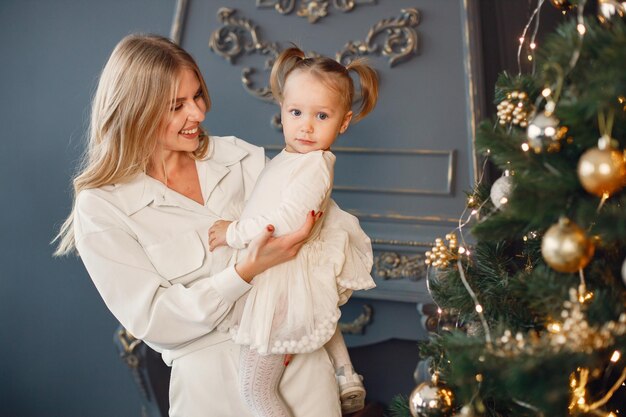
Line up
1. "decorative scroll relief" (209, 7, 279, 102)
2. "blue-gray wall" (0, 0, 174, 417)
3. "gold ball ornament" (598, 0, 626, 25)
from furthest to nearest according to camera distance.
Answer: "blue-gray wall" (0, 0, 174, 417) → "decorative scroll relief" (209, 7, 279, 102) → "gold ball ornament" (598, 0, 626, 25)

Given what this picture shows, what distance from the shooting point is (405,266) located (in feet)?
8.43

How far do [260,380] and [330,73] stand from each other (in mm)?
717

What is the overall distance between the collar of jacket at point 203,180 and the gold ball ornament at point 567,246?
1110 mm

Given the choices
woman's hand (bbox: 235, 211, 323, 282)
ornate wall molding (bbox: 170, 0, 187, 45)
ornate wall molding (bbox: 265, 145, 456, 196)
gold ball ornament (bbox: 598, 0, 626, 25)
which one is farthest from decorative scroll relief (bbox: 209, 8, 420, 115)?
gold ball ornament (bbox: 598, 0, 626, 25)

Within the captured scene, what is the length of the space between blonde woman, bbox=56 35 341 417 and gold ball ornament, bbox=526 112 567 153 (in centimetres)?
69

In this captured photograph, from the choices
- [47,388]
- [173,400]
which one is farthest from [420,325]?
[47,388]

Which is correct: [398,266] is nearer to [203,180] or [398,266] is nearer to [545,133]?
[203,180]

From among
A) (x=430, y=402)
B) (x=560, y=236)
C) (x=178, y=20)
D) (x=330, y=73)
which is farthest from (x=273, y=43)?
(x=560, y=236)

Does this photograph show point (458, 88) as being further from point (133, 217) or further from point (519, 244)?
point (133, 217)

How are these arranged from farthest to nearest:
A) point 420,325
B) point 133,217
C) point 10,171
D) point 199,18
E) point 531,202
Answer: point 10,171 < point 199,18 < point 420,325 < point 133,217 < point 531,202

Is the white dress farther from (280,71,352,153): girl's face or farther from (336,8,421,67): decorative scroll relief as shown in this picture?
(336,8,421,67): decorative scroll relief

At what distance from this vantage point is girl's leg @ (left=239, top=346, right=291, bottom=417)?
5.71ft

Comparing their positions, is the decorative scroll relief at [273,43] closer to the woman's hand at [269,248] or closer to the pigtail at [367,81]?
the pigtail at [367,81]

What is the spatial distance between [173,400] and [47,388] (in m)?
1.89
